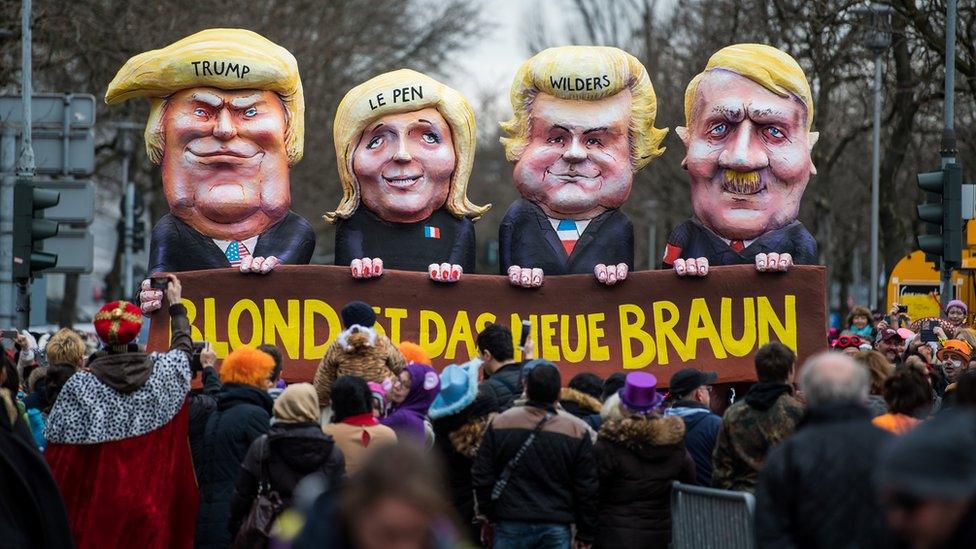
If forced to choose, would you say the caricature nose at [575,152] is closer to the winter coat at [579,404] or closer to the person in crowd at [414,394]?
the winter coat at [579,404]

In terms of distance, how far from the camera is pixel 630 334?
473 inches

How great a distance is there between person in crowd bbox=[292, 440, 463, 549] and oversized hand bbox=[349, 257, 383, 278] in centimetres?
789

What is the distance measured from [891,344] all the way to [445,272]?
3314mm

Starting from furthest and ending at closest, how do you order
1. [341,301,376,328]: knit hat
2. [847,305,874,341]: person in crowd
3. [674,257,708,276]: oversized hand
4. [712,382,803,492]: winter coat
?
[847,305,874,341]: person in crowd
[674,257,708,276]: oversized hand
[341,301,376,328]: knit hat
[712,382,803,492]: winter coat

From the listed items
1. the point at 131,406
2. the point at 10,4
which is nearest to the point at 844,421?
the point at 131,406

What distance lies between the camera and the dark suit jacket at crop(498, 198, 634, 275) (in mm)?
12656

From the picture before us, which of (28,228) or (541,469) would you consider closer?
(541,469)

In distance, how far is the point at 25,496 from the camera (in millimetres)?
6332

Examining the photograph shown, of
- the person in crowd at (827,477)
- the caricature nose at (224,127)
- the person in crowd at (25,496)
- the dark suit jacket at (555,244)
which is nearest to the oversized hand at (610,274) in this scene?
the dark suit jacket at (555,244)

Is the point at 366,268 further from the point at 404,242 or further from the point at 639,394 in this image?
the point at 639,394

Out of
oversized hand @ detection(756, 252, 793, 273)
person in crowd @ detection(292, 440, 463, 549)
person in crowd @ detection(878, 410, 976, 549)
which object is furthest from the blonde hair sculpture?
person in crowd @ detection(878, 410, 976, 549)

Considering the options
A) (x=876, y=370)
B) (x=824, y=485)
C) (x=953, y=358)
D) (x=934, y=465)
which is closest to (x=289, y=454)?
(x=824, y=485)

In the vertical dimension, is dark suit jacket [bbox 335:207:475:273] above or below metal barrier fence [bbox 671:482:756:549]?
above

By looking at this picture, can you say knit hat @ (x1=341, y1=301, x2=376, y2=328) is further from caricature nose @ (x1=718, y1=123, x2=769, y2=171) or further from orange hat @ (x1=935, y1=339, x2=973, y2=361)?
orange hat @ (x1=935, y1=339, x2=973, y2=361)
